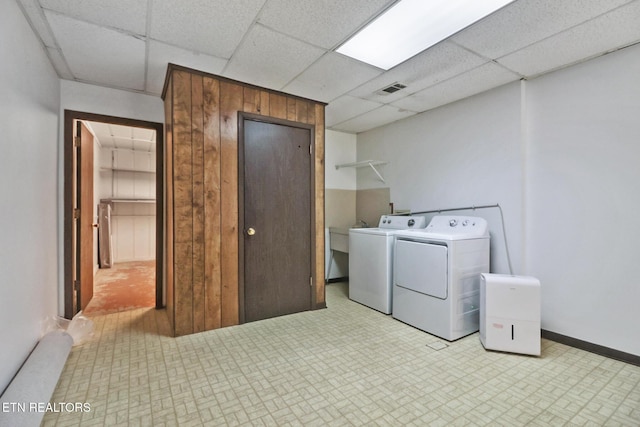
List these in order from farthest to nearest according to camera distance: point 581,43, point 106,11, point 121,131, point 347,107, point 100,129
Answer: point 121,131
point 100,129
point 347,107
point 581,43
point 106,11

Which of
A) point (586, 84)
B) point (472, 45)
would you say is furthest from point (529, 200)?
point (472, 45)

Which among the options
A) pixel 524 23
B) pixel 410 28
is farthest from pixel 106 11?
pixel 524 23

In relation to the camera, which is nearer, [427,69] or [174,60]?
[174,60]

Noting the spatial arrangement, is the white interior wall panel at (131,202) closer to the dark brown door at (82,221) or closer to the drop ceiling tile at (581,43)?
the dark brown door at (82,221)

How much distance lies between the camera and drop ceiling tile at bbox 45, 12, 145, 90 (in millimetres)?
2025

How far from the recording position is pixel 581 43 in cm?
215

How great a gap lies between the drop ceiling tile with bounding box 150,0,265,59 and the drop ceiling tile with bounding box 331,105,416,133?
2.03 m

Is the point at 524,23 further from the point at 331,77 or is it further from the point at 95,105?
the point at 95,105

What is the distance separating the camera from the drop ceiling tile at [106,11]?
1768mm

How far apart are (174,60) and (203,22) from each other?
0.67 m

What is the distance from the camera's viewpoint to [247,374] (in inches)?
79.2

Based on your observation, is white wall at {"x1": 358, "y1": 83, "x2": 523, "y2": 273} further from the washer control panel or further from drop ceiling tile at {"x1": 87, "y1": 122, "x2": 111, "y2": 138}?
drop ceiling tile at {"x1": 87, "y1": 122, "x2": 111, "y2": 138}

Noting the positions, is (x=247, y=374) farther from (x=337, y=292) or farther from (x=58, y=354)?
(x=337, y=292)

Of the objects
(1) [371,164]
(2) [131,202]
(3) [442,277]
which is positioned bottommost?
(3) [442,277]
